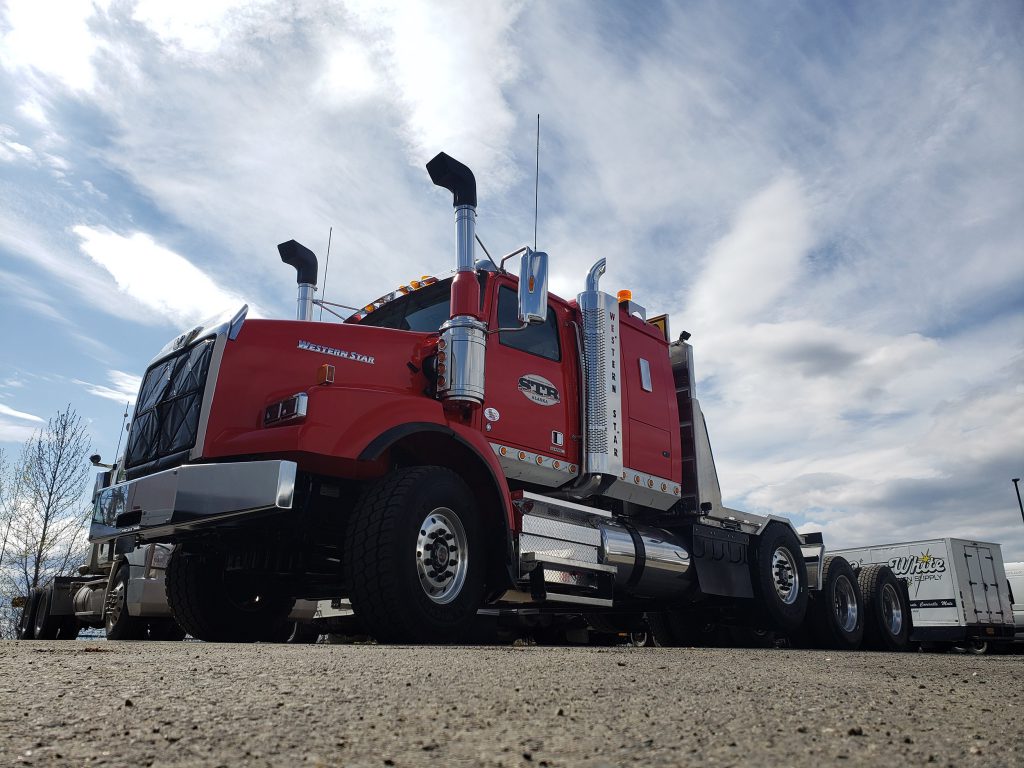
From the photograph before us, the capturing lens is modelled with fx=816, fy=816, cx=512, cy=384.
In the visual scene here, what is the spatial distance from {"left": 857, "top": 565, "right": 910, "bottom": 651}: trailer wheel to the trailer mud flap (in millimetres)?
2132

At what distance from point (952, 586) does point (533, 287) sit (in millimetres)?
10747

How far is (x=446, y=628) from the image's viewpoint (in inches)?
209

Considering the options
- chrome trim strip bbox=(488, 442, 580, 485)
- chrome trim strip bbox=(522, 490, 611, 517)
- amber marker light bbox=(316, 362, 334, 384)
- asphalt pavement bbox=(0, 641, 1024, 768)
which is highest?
amber marker light bbox=(316, 362, 334, 384)

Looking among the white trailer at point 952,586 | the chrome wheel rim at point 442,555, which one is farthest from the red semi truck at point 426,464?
the white trailer at point 952,586

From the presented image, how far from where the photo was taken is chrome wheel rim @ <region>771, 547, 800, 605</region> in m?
8.92

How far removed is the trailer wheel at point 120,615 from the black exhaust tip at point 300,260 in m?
3.99

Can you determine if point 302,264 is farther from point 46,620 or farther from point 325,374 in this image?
point 46,620

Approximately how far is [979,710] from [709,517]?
5.61m

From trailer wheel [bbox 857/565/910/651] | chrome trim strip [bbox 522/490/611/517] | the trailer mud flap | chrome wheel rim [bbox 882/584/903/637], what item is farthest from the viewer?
chrome wheel rim [bbox 882/584/903/637]

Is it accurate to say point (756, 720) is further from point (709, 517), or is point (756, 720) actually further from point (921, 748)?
point (709, 517)

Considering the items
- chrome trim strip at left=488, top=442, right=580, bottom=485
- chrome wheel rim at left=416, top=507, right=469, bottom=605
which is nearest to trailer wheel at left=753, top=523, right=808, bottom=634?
chrome trim strip at left=488, top=442, right=580, bottom=485

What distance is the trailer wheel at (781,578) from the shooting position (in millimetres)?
8578

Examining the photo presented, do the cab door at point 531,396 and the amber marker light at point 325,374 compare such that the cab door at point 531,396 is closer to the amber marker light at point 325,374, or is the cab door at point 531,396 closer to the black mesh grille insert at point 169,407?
the amber marker light at point 325,374

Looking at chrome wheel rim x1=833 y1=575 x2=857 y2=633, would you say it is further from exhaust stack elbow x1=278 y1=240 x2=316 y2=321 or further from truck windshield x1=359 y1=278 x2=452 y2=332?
exhaust stack elbow x1=278 y1=240 x2=316 y2=321
